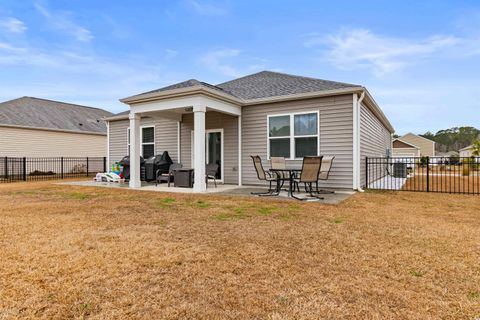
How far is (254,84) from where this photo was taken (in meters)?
10.8

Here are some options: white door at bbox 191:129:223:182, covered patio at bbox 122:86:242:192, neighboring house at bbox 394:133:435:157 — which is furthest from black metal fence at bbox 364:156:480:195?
neighboring house at bbox 394:133:435:157

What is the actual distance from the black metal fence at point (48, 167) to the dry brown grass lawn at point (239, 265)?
11.8 metres

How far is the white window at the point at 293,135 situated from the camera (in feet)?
27.3

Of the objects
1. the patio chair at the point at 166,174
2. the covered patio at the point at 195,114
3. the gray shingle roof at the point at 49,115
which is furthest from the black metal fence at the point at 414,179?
the gray shingle roof at the point at 49,115

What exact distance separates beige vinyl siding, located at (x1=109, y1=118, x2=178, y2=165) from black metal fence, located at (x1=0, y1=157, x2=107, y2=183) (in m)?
3.70

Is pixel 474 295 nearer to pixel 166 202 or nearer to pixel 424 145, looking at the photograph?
pixel 166 202

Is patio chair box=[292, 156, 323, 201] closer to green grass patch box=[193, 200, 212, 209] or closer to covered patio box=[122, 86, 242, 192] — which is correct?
green grass patch box=[193, 200, 212, 209]

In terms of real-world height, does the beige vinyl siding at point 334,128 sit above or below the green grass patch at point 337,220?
above

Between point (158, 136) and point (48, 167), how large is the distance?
401 inches

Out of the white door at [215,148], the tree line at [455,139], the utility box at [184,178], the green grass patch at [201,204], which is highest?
the tree line at [455,139]

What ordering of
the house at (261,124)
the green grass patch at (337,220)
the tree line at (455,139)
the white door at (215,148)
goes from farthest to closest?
1. the tree line at (455,139)
2. the white door at (215,148)
3. the house at (261,124)
4. the green grass patch at (337,220)

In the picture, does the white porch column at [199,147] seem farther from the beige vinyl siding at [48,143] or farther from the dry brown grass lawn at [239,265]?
the beige vinyl siding at [48,143]

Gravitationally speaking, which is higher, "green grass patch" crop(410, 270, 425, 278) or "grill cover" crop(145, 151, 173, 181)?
"grill cover" crop(145, 151, 173, 181)

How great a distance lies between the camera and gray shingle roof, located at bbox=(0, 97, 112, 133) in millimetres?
16219
